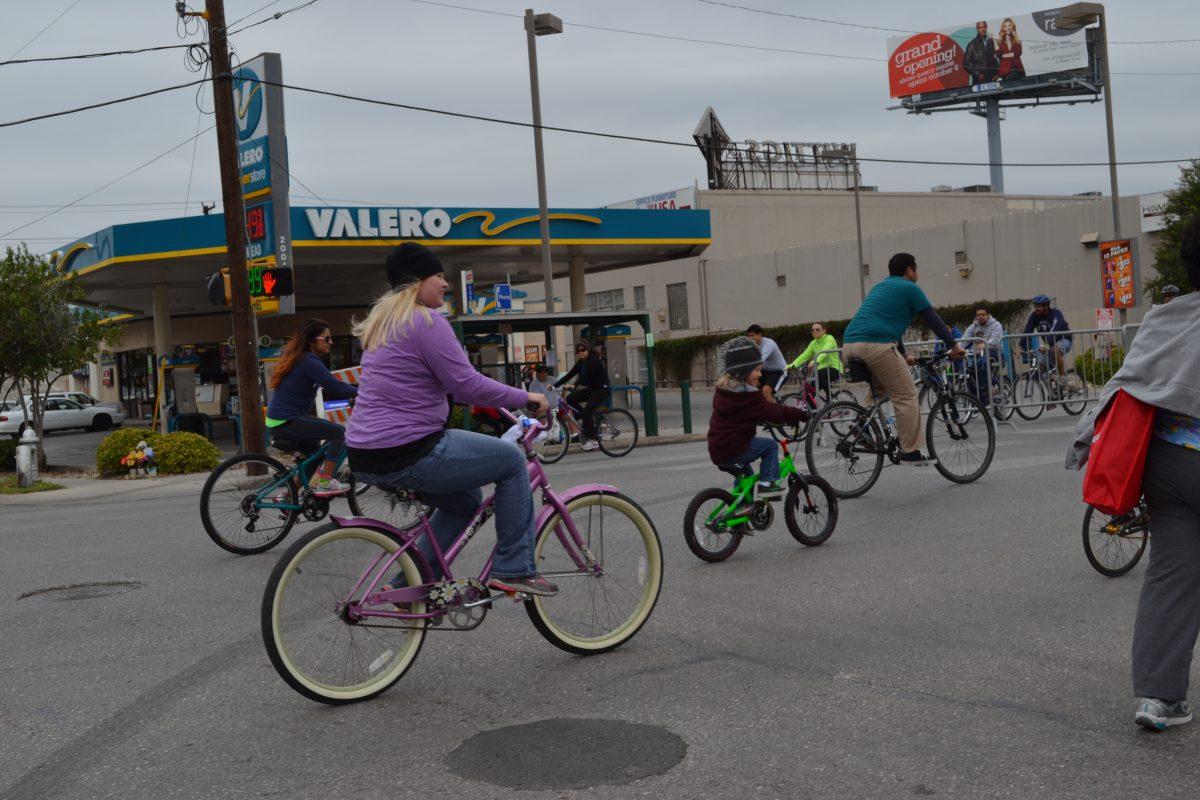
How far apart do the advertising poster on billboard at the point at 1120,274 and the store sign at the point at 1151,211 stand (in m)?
17.0

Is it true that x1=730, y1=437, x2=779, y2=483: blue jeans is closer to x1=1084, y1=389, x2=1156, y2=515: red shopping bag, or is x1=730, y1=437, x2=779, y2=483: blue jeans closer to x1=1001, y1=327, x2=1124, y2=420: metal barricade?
x1=1084, y1=389, x2=1156, y2=515: red shopping bag

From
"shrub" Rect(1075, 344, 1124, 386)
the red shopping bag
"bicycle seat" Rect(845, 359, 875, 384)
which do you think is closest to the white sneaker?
"bicycle seat" Rect(845, 359, 875, 384)

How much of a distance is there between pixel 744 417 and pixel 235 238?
12318 millimetres

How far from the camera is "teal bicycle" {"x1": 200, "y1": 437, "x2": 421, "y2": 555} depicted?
31.4 feet

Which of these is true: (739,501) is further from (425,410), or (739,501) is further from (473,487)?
(425,410)

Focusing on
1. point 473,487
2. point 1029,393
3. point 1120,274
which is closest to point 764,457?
point 473,487

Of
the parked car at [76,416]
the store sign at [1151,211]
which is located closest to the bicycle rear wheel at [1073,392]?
the store sign at [1151,211]

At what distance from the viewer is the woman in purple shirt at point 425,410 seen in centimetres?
525

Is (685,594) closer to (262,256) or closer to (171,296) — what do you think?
(262,256)

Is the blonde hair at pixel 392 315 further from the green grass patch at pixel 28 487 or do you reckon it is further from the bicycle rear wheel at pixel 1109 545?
the green grass patch at pixel 28 487

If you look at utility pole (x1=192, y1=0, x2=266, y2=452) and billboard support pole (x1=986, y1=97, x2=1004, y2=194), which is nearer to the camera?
utility pole (x1=192, y1=0, x2=266, y2=452)

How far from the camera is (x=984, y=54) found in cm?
7244

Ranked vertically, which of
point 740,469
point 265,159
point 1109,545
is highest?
point 265,159

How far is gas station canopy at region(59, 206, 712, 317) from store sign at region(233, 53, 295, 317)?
11.7ft
